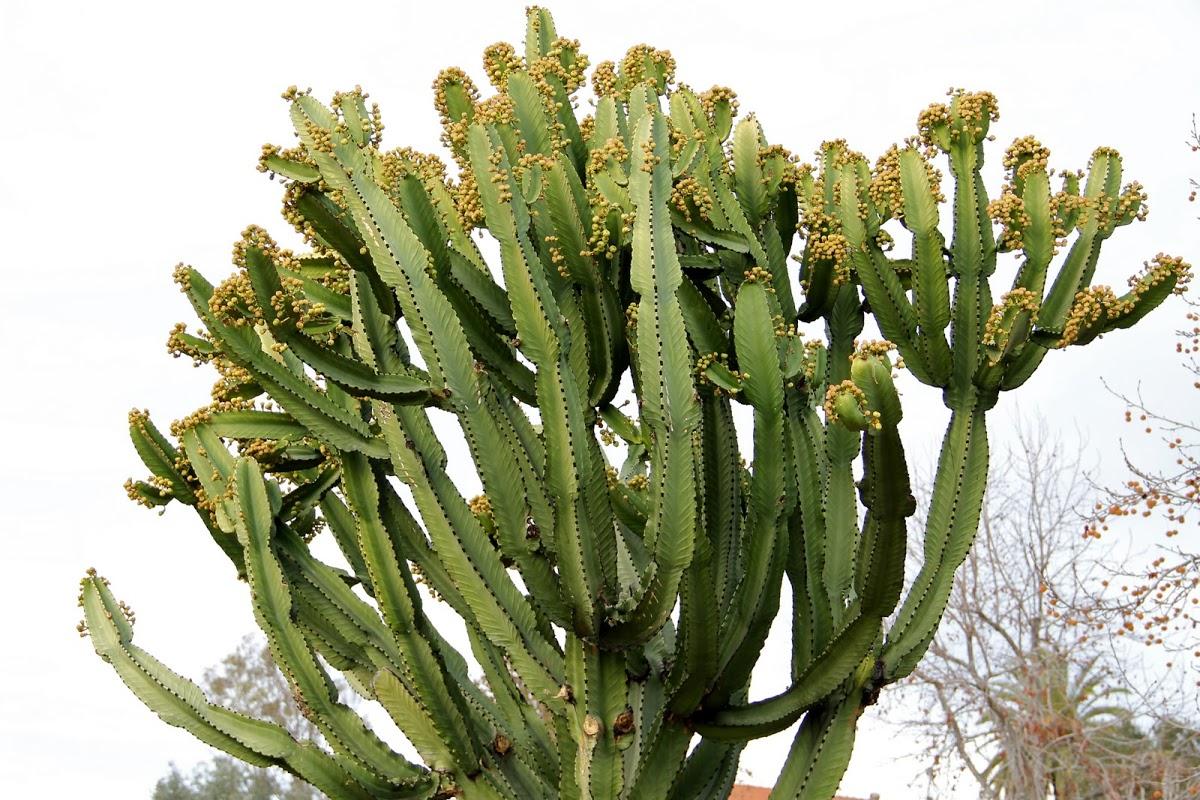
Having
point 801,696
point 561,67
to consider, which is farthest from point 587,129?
point 801,696

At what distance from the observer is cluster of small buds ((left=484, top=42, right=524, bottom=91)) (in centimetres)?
630

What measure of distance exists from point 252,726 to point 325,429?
118cm

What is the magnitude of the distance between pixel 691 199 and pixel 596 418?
3.15 feet

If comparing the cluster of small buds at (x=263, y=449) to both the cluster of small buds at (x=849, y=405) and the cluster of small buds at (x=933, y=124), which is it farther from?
the cluster of small buds at (x=933, y=124)

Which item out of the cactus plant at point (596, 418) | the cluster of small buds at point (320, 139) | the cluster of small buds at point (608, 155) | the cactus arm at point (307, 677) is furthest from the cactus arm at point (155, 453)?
the cluster of small buds at point (608, 155)

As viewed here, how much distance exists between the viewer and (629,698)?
522 centimetres

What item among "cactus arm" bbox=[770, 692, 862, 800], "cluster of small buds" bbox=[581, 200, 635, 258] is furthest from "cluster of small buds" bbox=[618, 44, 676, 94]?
"cactus arm" bbox=[770, 692, 862, 800]

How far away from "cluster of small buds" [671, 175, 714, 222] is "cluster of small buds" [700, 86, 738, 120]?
0.76 m

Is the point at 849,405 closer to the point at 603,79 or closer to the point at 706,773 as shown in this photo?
the point at 706,773

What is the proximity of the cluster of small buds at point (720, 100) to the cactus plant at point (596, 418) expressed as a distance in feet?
0.81

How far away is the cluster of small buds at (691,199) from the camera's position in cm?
577

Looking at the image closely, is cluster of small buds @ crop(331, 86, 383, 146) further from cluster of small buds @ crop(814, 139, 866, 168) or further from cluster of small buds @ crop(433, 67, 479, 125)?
cluster of small buds @ crop(814, 139, 866, 168)

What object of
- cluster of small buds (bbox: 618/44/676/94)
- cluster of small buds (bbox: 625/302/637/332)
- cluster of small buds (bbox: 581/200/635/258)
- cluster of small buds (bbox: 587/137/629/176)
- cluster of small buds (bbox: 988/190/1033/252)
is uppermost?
cluster of small buds (bbox: 618/44/676/94)

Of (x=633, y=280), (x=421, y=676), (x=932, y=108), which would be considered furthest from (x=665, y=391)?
(x=932, y=108)
